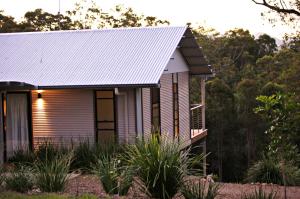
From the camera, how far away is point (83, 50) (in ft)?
65.1

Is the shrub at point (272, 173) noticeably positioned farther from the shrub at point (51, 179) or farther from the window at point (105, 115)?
the shrub at point (51, 179)

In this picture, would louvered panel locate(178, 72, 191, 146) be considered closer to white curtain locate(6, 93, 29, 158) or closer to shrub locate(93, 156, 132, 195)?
white curtain locate(6, 93, 29, 158)

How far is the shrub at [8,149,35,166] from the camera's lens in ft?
56.2

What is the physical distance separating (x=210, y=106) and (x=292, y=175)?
18.7 metres

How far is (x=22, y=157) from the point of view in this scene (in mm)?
17406

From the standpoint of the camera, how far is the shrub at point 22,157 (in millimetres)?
17125

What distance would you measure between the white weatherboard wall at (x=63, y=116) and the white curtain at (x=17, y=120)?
281mm

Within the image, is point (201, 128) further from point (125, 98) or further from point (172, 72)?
point (125, 98)

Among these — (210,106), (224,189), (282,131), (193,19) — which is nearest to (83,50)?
(224,189)

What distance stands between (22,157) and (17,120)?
1.90 m

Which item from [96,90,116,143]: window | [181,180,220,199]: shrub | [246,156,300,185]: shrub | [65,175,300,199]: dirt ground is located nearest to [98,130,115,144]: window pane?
[96,90,116,143]: window

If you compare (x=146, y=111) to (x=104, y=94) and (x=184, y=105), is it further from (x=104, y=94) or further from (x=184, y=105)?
(x=184, y=105)

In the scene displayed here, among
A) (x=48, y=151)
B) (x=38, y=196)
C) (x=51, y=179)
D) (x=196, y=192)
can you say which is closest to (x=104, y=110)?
(x=48, y=151)

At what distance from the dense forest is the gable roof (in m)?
8.12
